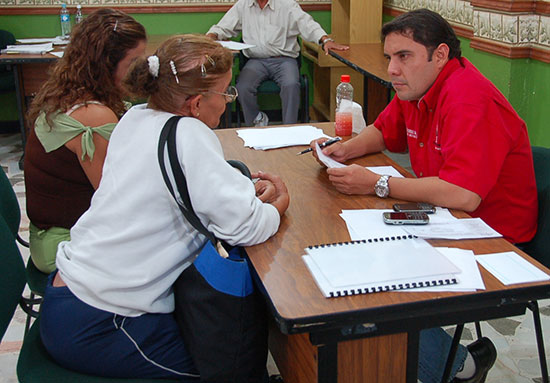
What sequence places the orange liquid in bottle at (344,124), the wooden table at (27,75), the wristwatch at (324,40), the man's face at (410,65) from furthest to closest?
1. the wristwatch at (324,40)
2. the wooden table at (27,75)
3. the orange liquid in bottle at (344,124)
4. the man's face at (410,65)

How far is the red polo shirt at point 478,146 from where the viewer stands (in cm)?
165

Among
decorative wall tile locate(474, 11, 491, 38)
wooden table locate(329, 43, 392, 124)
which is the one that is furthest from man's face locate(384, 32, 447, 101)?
decorative wall tile locate(474, 11, 491, 38)

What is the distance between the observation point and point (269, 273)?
132 centimetres

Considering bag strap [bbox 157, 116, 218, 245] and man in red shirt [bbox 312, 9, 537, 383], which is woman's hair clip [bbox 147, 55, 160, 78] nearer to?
bag strap [bbox 157, 116, 218, 245]

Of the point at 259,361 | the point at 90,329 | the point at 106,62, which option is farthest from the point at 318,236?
the point at 106,62

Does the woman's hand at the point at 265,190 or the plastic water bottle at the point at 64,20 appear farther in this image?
the plastic water bottle at the point at 64,20

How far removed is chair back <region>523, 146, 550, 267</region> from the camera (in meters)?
1.79

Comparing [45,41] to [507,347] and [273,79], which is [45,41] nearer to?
[273,79]

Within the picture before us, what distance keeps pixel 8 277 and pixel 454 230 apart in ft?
3.68

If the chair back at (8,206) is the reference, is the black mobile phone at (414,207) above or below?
above

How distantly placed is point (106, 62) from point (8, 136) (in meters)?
4.03

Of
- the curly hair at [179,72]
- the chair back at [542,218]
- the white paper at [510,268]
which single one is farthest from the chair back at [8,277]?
the chair back at [542,218]

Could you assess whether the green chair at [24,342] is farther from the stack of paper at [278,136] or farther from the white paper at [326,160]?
the stack of paper at [278,136]

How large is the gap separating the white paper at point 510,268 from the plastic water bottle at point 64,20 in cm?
462
